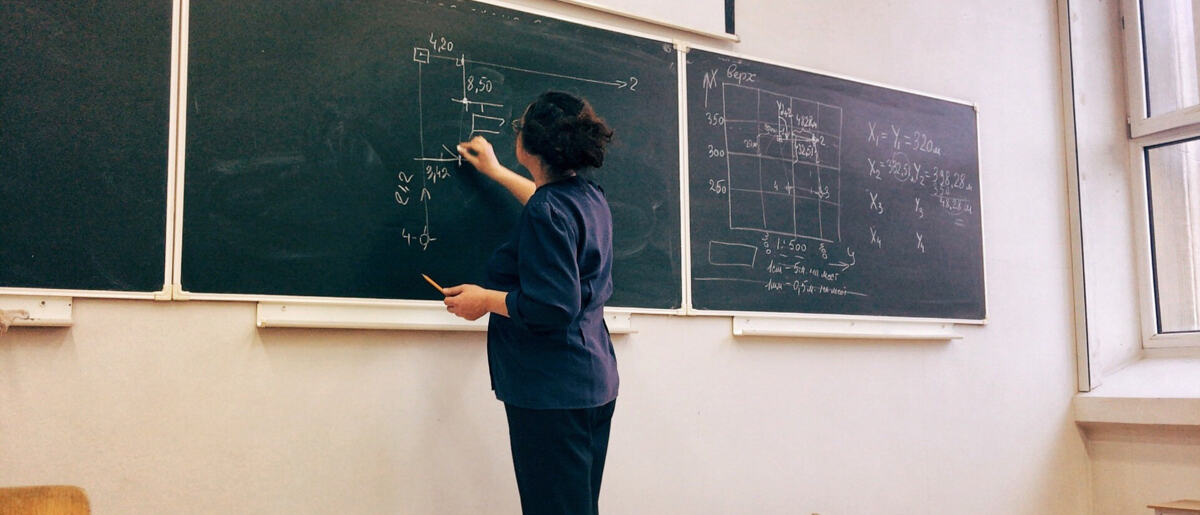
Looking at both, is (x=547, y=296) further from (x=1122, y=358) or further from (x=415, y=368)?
(x=1122, y=358)

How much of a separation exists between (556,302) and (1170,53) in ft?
11.9

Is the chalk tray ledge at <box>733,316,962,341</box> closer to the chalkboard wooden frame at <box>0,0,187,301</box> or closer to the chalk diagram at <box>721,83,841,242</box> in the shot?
the chalk diagram at <box>721,83,841,242</box>

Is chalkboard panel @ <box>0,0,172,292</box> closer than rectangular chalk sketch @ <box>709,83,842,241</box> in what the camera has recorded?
Yes

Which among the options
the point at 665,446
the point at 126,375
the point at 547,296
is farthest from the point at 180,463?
the point at 665,446

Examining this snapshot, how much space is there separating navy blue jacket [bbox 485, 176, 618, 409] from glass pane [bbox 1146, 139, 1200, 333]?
315 cm

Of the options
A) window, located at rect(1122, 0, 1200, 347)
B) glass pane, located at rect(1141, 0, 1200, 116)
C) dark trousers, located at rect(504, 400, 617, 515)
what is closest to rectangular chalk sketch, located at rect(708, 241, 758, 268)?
dark trousers, located at rect(504, 400, 617, 515)

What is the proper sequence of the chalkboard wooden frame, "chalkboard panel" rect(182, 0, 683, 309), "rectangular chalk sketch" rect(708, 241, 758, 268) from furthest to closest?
"rectangular chalk sketch" rect(708, 241, 758, 268) < "chalkboard panel" rect(182, 0, 683, 309) < the chalkboard wooden frame

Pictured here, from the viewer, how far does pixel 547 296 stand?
6.62ft

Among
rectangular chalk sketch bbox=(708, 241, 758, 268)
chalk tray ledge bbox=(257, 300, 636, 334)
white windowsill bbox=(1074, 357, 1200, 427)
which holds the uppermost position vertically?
rectangular chalk sketch bbox=(708, 241, 758, 268)

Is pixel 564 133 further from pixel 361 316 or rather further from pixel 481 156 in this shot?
pixel 361 316

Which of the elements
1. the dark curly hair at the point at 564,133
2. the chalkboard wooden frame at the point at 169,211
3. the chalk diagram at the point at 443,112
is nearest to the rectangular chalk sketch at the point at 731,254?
the chalk diagram at the point at 443,112

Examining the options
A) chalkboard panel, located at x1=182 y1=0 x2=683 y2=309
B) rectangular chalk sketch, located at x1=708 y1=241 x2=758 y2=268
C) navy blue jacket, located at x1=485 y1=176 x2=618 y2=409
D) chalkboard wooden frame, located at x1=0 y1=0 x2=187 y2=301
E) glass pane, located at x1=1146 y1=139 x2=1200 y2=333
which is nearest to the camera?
navy blue jacket, located at x1=485 y1=176 x2=618 y2=409

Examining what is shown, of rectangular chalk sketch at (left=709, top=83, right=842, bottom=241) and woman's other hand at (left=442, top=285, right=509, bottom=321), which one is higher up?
rectangular chalk sketch at (left=709, top=83, right=842, bottom=241)

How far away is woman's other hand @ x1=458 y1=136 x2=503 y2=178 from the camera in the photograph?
2.65 meters
